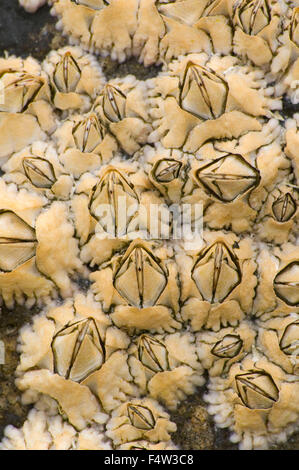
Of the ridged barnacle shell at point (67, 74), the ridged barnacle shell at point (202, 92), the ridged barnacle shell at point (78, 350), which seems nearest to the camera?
the ridged barnacle shell at point (78, 350)

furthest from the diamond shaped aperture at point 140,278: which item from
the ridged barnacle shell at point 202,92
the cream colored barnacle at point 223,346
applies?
the ridged barnacle shell at point 202,92

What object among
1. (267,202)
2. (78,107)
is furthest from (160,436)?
(78,107)

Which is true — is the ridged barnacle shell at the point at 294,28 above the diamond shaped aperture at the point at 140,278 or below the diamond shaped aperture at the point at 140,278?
above

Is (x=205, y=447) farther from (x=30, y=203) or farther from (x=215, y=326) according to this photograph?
(x=30, y=203)

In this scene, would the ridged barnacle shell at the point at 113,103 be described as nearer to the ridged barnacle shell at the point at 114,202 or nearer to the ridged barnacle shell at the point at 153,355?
the ridged barnacle shell at the point at 114,202

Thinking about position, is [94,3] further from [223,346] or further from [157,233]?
[223,346]

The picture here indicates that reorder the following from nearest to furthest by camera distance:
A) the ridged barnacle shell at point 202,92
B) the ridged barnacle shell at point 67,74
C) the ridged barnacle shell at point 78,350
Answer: the ridged barnacle shell at point 78,350, the ridged barnacle shell at point 202,92, the ridged barnacle shell at point 67,74

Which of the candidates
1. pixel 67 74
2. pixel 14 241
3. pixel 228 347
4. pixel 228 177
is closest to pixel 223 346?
pixel 228 347

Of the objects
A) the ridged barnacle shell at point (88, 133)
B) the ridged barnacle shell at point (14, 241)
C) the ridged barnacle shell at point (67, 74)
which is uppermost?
the ridged barnacle shell at point (67, 74)
